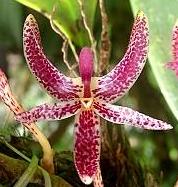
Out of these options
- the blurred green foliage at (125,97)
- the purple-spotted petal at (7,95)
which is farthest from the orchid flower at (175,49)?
the blurred green foliage at (125,97)

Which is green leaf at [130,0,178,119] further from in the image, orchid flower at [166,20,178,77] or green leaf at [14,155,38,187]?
green leaf at [14,155,38,187]

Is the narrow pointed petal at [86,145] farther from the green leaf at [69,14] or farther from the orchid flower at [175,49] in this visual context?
the green leaf at [69,14]

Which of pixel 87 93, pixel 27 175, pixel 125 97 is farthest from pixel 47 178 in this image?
pixel 125 97

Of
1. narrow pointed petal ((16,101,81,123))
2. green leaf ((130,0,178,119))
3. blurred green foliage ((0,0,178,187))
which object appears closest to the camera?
narrow pointed petal ((16,101,81,123))

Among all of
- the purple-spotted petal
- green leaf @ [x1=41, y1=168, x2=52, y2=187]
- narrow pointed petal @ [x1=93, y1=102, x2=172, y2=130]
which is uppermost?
the purple-spotted petal

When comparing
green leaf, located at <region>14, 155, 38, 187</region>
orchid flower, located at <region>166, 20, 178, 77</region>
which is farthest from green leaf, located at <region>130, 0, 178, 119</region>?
green leaf, located at <region>14, 155, 38, 187</region>

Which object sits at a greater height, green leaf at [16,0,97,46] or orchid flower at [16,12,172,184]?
green leaf at [16,0,97,46]
